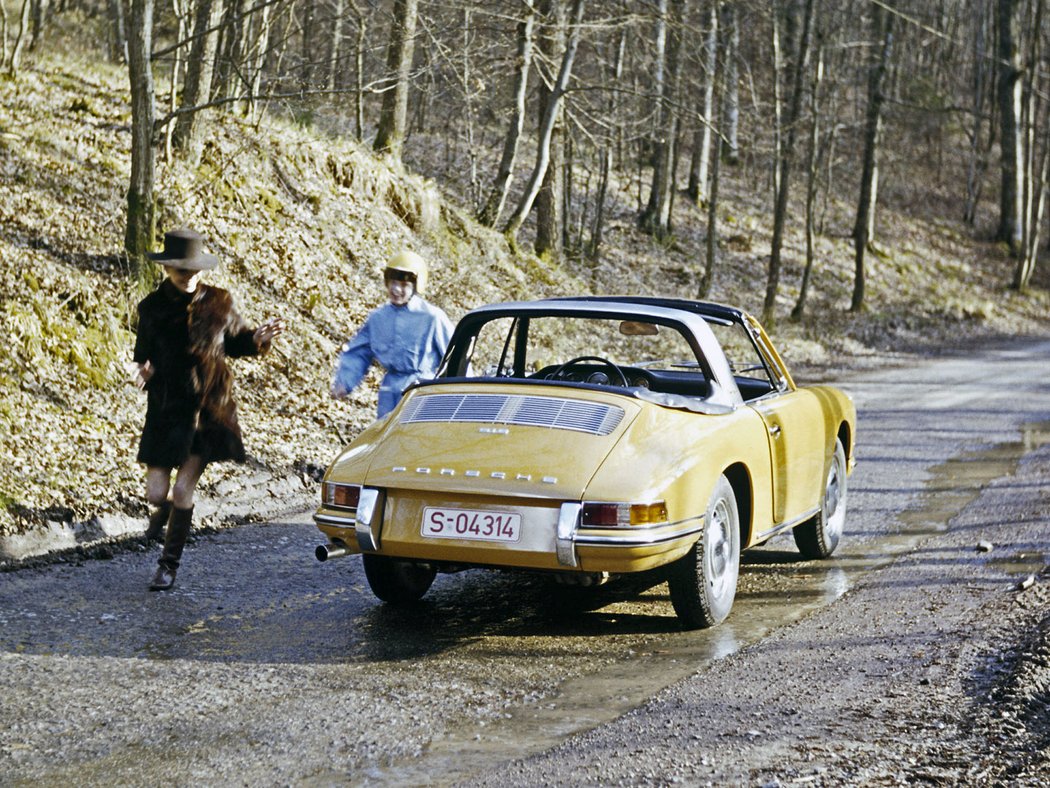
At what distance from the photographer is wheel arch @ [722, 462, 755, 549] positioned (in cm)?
630

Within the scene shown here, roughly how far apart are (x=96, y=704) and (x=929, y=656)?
353 centimetres

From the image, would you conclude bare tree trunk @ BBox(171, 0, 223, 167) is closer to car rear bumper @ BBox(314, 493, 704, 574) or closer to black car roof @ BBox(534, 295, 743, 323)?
black car roof @ BBox(534, 295, 743, 323)

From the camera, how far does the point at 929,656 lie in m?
5.36

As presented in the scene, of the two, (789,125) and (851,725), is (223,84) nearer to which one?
(789,125)

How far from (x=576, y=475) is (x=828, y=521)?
9.65ft

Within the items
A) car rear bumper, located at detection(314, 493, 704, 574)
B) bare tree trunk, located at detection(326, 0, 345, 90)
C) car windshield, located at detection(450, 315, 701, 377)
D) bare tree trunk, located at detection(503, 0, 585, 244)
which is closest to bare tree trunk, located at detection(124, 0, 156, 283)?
bare tree trunk, located at detection(326, 0, 345, 90)

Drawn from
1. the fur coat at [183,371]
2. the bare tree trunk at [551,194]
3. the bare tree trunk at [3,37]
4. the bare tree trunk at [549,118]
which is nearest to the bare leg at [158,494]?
the fur coat at [183,371]

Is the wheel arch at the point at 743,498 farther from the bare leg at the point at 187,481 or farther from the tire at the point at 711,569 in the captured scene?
the bare leg at the point at 187,481

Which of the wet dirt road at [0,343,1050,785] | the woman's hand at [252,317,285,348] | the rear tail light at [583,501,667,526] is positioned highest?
the woman's hand at [252,317,285,348]

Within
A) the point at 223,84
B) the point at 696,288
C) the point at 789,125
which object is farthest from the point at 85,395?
the point at 696,288

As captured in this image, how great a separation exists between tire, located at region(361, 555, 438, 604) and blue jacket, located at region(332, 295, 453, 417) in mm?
1414

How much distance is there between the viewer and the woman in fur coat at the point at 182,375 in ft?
21.9

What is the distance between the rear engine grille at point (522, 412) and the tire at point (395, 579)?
74 cm

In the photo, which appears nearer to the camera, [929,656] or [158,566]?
[929,656]
